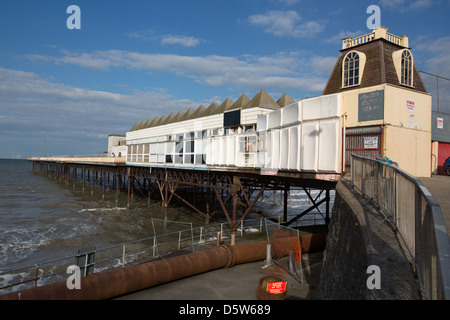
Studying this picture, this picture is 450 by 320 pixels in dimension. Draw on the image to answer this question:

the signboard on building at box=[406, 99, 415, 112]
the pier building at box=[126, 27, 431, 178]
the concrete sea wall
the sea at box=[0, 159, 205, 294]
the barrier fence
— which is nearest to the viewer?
the concrete sea wall

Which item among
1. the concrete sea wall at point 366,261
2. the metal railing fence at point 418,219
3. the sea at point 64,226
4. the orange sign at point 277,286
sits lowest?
the sea at point 64,226

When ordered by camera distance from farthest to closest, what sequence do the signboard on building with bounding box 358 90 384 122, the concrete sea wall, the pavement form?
the signboard on building with bounding box 358 90 384 122 → the pavement → the concrete sea wall

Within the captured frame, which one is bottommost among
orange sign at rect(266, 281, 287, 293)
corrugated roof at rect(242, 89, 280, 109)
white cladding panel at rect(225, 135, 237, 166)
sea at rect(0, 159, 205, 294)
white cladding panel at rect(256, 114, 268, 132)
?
sea at rect(0, 159, 205, 294)

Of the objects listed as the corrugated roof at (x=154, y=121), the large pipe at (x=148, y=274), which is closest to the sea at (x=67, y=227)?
the large pipe at (x=148, y=274)

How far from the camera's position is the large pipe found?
304 inches

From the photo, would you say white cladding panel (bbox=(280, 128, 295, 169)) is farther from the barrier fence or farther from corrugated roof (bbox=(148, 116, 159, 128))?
corrugated roof (bbox=(148, 116, 159, 128))

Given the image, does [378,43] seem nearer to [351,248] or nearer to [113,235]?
[351,248]

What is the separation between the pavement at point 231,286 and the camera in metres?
8.95

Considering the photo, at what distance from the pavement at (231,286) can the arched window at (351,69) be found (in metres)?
8.71

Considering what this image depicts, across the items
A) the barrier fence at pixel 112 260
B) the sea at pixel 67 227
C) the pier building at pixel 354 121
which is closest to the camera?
the barrier fence at pixel 112 260

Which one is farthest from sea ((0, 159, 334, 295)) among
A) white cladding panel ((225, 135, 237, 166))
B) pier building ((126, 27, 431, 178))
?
pier building ((126, 27, 431, 178))

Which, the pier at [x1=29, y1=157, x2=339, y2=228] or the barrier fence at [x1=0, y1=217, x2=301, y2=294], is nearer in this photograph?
the barrier fence at [x1=0, y1=217, x2=301, y2=294]

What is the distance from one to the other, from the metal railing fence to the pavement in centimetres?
376

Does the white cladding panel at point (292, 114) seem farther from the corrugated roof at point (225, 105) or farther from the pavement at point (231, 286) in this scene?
the corrugated roof at point (225, 105)
